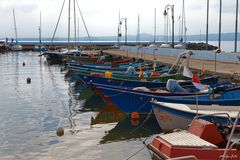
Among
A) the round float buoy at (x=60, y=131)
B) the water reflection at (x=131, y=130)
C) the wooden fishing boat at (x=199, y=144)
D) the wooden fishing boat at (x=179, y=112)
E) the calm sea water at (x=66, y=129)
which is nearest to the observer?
the wooden fishing boat at (x=199, y=144)

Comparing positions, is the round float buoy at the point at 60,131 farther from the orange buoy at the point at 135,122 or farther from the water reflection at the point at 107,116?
the orange buoy at the point at 135,122

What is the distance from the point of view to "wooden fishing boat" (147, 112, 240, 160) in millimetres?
8836

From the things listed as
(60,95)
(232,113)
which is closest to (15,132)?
(232,113)

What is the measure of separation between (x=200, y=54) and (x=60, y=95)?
59.1 feet

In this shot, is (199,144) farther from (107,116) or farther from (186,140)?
(107,116)

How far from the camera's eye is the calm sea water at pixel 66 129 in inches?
508

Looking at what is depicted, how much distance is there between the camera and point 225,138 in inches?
399

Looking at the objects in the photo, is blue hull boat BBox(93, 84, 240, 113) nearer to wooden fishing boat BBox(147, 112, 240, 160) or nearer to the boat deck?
wooden fishing boat BBox(147, 112, 240, 160)

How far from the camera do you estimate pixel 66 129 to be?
16.1 m

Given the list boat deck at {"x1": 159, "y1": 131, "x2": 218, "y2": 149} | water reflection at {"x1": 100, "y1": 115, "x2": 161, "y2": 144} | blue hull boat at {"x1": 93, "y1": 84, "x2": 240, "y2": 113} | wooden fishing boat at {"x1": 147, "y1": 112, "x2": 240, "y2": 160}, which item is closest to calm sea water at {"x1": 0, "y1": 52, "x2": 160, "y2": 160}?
water reflection at {"x1": 100, "y1": 115, "x2": 161, "y2": 144}

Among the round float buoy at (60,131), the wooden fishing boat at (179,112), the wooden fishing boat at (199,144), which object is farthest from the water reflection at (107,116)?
the wooden fishing boat at (199,144)

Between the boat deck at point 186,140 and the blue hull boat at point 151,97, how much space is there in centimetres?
558

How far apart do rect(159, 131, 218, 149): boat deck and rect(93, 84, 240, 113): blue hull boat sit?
18.3ft

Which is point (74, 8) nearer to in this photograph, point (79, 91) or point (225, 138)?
point (79, 91)
